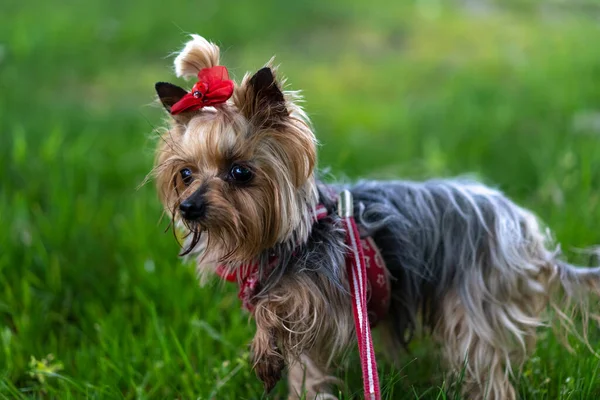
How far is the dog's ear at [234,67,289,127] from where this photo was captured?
2365 millimetres

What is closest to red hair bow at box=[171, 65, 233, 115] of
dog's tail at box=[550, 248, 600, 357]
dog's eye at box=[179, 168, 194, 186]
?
dog's eye at box=[179, 168, 194, 186]

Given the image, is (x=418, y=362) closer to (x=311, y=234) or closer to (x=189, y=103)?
(x=311, y=234)

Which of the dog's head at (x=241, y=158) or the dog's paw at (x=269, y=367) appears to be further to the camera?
the dog's paw at (x=269, y=367)

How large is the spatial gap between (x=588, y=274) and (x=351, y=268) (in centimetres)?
101

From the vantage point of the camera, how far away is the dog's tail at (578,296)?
289 centimetres

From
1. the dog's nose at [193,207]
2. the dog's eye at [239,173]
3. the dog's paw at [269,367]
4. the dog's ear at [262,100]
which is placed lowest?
the dog's paw at [269,367]

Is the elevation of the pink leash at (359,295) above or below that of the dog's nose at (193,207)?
below

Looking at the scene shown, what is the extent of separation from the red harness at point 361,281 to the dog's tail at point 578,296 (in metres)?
0.72

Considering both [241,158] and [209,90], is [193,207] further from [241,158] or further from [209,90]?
[209,90]

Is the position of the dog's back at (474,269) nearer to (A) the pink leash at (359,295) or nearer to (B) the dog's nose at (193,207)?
(A) the pink leash at (359,295)

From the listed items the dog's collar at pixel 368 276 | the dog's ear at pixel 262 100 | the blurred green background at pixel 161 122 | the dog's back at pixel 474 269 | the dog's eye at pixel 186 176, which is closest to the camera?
the dog's ear at pixel 262 100

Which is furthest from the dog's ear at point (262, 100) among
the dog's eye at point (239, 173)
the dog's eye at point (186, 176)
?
the dog's eye at point (186, 176)

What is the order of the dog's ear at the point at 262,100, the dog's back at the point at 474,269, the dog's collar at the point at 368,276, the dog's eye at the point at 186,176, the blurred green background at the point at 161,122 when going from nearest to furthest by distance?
the dog's ear at the point at 262,100, the dog's eye at the point at 186,176, the dog's collar at the point at 368,276, the dog's back at the point at 474,269, the blurred green background at the point at 161,122

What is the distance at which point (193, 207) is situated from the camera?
2385 millimetres
